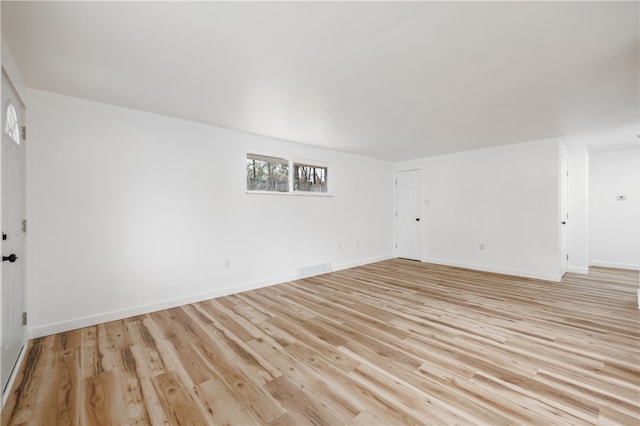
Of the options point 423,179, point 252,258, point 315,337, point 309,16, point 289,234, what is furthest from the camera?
point 423,179

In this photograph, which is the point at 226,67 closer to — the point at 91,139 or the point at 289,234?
the point at 91,139

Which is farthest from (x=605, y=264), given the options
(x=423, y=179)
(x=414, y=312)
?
(x=414, y=312)

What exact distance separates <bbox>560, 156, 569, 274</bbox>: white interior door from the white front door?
7.03 m

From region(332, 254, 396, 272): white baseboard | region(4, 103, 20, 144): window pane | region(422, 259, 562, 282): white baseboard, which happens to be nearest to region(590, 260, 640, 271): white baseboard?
region(422, 259, 562, 282): white baseboard

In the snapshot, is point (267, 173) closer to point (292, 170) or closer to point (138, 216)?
point (292, 170)

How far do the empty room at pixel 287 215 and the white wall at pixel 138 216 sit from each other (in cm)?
2

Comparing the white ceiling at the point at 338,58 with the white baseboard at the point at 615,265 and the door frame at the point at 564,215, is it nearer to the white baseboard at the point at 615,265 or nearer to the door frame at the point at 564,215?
the door frame at the point at 564,215

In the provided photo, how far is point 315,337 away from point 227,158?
278 centimetres

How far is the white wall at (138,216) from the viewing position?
274 cm

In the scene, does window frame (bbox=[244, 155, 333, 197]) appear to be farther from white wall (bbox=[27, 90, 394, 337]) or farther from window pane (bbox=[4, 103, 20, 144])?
window pane (bbox=[4, 103, 20, 144])

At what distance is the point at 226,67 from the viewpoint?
232cm

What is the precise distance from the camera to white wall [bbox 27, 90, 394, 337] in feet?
9.00

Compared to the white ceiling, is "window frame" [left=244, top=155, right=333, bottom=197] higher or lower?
lower

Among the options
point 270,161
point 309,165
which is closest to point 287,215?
point 270,161
